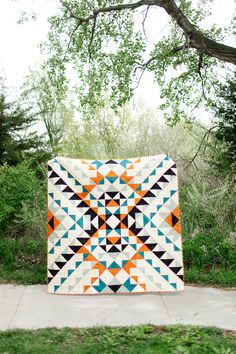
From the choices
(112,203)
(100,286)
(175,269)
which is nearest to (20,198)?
(112,203)

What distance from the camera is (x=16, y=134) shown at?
45.4ft

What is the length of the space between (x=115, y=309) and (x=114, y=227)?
104 centimetres

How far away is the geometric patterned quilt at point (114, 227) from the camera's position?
5801 mm

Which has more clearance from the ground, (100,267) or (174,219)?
(174,219)

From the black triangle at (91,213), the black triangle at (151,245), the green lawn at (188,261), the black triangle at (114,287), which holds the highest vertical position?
the black triangle at (91,213)

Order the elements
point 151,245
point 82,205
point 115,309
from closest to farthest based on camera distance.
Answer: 1. point 115,309
2. point 151,245
3. point 82,205

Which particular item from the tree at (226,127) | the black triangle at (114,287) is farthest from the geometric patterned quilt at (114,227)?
the tree at (226,127)

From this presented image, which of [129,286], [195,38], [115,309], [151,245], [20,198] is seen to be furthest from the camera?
[195,38]

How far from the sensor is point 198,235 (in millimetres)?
7590

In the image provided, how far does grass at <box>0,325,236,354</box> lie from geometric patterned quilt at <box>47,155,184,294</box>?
1256 millimetres

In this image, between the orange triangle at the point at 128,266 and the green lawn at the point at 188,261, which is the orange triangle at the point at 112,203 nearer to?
the orange triangle at the point at 128,266

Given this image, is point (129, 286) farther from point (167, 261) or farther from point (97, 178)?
point (97, 178)

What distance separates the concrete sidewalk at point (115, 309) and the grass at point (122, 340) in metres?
0.22

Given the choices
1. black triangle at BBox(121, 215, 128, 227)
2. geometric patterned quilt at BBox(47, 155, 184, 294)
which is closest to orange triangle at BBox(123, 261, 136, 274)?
geometric patterned quilt at BBox(47, 155, 184, 294)
